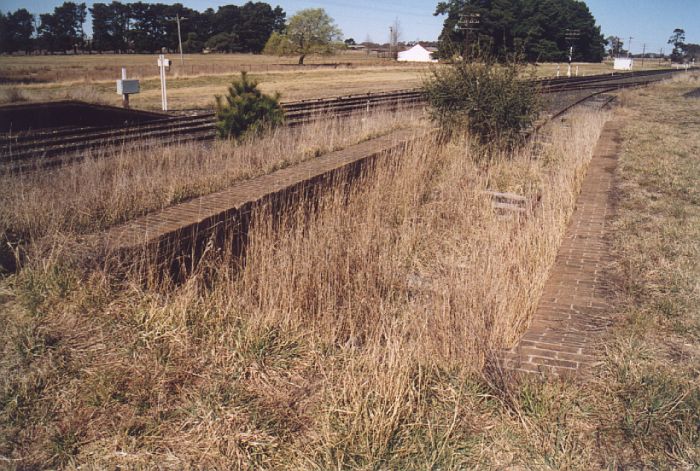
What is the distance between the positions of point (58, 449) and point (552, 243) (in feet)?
14.7

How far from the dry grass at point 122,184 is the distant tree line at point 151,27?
1530 mm

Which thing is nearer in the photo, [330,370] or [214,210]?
[330,370]

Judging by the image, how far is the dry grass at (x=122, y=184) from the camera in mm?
4992

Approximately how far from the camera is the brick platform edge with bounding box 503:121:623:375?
3.55 meters

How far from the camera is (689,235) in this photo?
6223mm

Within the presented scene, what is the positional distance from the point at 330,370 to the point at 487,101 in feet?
30.3

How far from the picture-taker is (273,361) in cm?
365

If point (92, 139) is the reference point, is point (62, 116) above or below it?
above

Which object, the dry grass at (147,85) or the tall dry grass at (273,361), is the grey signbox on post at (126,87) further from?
the tall dry grass at (273,361)

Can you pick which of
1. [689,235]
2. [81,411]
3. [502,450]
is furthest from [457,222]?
[81,411]

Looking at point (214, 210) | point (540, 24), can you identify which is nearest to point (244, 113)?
point (214, 210)

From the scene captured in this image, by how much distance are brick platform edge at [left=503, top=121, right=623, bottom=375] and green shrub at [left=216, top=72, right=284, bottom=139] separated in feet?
23.4

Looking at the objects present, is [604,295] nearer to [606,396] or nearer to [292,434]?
[606,396]

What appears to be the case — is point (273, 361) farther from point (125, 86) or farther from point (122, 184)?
point (125, 86)
